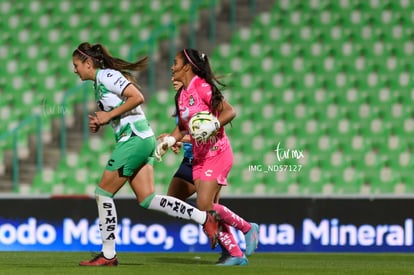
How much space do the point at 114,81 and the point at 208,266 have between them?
174cm

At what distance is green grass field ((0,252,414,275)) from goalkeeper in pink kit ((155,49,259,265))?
320 mm

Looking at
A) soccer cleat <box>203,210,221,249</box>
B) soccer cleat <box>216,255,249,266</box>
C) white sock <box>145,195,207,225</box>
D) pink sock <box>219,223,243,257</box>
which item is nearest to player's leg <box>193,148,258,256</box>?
pink sock <box>219,223,243,257</box>

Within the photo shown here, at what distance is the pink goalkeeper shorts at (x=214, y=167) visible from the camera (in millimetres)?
9078

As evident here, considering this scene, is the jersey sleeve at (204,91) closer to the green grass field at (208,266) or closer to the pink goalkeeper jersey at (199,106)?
the pink goalkeeper jersey at (199,106)

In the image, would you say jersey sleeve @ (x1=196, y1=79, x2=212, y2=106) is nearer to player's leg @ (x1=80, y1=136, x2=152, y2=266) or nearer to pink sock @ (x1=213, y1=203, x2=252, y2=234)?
player's leg @ (x1=80, y1=136, x2=152, y2=266)

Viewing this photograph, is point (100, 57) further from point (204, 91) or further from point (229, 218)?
point (229, 218)

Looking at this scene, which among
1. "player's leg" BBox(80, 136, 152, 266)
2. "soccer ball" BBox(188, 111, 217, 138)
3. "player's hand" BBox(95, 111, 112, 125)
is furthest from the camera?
"soccer ball" BBox(188, 111, 217, 138)

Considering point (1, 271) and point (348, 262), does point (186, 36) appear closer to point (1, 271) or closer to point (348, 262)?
point (348, 262)

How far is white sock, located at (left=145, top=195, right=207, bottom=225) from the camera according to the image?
8586 mm

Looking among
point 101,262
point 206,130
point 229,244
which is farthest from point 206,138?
point 101,262

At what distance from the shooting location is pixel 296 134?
15.5 m

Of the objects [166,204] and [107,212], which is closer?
[166,204]

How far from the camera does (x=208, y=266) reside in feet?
29.6

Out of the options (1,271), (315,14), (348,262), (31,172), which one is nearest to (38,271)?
(1,271)
